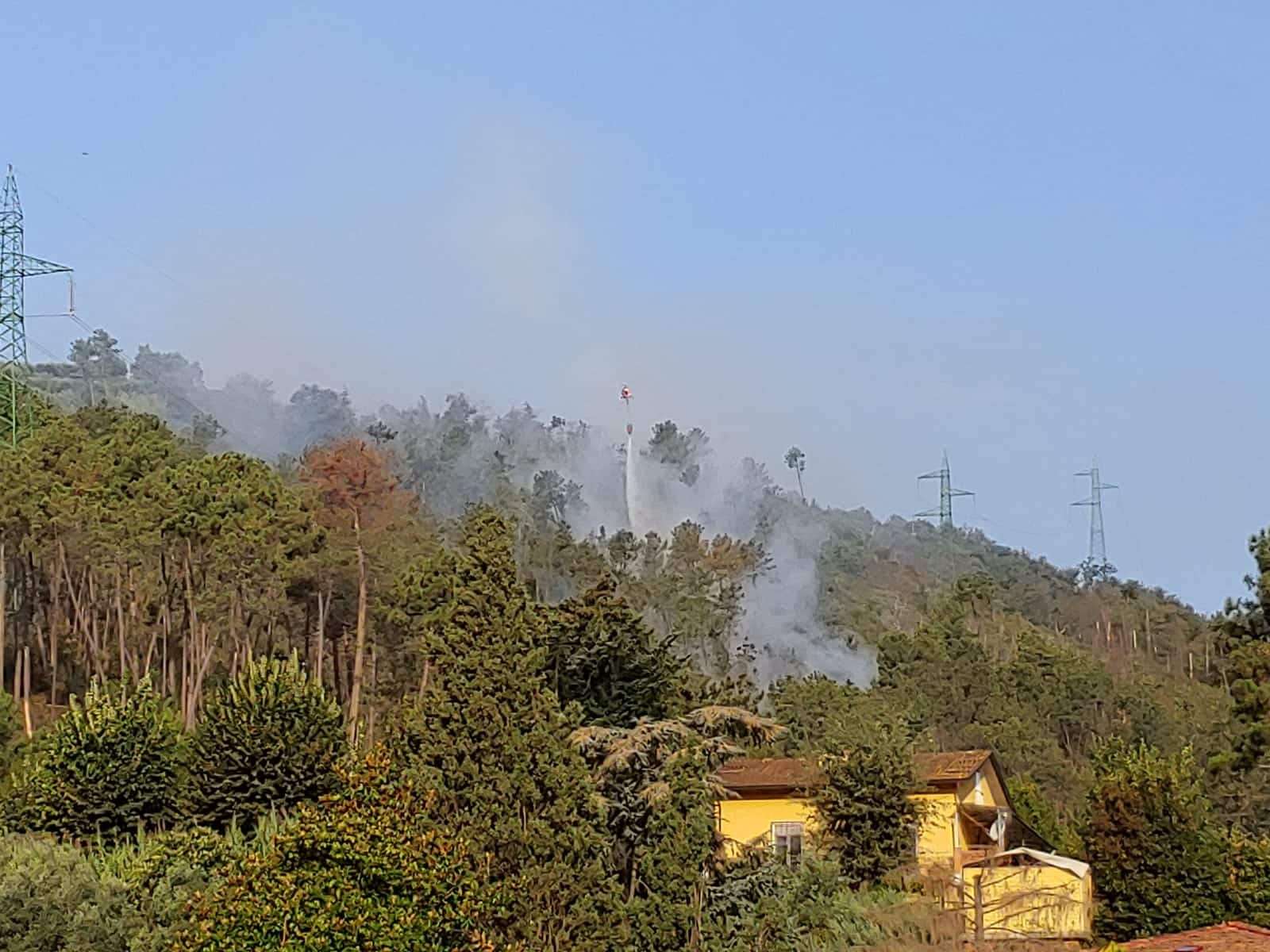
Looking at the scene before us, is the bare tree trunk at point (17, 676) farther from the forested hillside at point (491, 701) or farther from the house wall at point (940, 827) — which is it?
the house wall at point (940, 827)

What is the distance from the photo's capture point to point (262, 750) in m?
21.2

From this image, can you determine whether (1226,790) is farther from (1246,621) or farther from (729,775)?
(729,775)

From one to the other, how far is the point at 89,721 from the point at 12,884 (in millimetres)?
5101

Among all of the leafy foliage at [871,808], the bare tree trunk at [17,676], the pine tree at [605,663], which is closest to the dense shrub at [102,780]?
the pine tree at [605,663]

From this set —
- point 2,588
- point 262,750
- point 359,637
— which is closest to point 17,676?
point 2,588

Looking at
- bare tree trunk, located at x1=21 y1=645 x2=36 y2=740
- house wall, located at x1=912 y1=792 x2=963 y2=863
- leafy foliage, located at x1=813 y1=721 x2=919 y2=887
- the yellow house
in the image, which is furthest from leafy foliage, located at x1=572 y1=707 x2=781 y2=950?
bare tree trunk, located at x1=21 y1=645 x2=36 y2=740

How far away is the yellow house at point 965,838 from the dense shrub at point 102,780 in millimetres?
8916

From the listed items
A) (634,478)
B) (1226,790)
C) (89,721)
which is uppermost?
(634,478)

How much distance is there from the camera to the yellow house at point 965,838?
23406 mm

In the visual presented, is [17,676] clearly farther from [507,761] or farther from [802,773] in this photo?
[507,761]

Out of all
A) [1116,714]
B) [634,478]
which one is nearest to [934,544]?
[634,478]

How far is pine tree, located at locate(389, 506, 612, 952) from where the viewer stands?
57.4ft

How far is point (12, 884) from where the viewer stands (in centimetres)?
1697

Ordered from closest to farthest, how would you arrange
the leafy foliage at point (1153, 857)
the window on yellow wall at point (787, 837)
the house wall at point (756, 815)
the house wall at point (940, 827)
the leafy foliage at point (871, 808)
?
1. the leafy foliage at point (1153, 857)
2. the leafy foliage at point (871, 808)
3. the house wall at point (940, 827)
4. the window on yellow wall at point (787, 837)
5. the house wall at point (756, 815)
